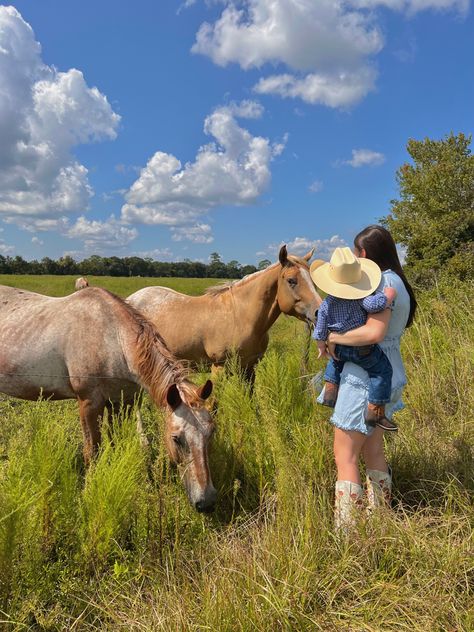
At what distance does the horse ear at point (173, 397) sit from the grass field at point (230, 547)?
334mm

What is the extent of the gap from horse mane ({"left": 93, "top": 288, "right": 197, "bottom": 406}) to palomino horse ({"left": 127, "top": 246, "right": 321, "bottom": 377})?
4.72 feet

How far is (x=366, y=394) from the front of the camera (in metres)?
2.27

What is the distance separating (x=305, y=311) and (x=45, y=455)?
3.14m

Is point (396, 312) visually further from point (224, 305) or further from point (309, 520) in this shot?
point (224, 305)

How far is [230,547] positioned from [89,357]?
2.07m

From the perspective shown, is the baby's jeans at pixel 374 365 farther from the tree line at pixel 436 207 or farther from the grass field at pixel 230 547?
the tree line at pixel 436 207

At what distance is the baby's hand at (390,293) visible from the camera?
2.19m

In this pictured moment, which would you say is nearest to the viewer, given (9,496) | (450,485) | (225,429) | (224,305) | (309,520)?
(9,496)

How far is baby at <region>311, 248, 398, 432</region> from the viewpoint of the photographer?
2.20 meters

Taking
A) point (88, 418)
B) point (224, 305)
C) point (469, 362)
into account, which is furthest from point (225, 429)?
point (469, 362)

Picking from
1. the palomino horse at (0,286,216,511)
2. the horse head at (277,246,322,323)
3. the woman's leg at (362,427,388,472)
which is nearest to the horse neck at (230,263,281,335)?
the horse head at (277,246,322,323)

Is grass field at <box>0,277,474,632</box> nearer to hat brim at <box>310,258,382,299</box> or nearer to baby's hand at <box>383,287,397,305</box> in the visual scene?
hat brim at <box>310,258,382,299</box>

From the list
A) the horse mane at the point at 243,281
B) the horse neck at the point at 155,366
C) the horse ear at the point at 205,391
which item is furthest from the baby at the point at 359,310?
the horse mane at the point at 243,281

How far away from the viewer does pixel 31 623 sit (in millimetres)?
1898
